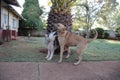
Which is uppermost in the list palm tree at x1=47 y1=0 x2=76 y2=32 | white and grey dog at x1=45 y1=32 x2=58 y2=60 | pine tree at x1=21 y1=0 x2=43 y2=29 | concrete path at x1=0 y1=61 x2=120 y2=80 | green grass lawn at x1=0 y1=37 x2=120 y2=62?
pine tree at x1=21 y1=0 x2=43 y2=29

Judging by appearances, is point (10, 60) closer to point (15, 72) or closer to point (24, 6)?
point (15, 72)

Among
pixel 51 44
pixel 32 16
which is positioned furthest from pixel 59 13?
pixel 32 16

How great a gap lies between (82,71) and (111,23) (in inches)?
1304

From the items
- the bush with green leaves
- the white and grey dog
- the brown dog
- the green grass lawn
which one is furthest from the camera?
the bush with green leaves

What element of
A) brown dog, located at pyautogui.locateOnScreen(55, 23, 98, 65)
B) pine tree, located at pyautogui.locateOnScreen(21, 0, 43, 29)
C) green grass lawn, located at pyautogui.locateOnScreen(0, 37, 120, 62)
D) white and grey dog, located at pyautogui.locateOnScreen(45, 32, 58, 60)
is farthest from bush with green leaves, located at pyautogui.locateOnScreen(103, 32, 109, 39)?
brown dog, located at pyautogui.locateOnScreen(55, 23, 98, 65)

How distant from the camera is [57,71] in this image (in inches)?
175

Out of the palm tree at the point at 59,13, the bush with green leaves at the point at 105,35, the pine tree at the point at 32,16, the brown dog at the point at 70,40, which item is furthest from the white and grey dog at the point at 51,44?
the bush with green leaves at the point at 105,35

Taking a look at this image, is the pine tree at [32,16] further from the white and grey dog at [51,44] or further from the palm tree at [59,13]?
the white and grey dog at [51,44]

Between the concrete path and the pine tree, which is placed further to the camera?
the pine tree

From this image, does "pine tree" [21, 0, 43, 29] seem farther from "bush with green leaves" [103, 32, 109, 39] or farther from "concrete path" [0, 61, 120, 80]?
"concrete path" [0, 61, 120, 80]

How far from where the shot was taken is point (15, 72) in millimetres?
Answer: 4211

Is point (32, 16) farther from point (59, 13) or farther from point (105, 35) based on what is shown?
point (59, 13)

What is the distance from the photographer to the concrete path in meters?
4.04

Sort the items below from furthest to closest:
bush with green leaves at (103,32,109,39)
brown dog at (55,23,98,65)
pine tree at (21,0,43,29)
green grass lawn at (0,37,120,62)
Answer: bush with green leaves at (103,32,109,39) → pine tree at (21,0,43,29) → green grass lawn at (0,37,120,62) → brown dog at (55,23,98,65)
